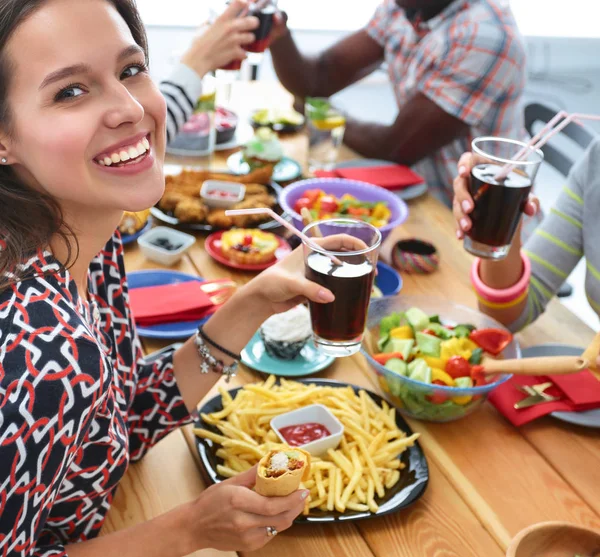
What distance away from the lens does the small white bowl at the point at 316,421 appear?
1283 millimetres

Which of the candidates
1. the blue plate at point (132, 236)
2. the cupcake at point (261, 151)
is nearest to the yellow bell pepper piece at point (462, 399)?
the blue plate at point (132, 236)

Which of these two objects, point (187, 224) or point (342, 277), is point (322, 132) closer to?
point (187, 224)

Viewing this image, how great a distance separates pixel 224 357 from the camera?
4.64 feet

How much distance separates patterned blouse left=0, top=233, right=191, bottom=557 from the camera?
89 centimetres

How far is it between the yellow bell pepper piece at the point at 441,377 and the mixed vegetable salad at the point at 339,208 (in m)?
0.73

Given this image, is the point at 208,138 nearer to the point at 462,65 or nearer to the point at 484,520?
the point at 462,65

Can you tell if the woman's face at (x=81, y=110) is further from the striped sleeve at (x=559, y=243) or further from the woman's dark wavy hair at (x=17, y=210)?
the striped sleeve at (x=559, y=243)

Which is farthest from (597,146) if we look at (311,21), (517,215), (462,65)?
(311,21)

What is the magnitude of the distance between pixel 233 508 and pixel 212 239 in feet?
3.68

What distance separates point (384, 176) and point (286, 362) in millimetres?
1128

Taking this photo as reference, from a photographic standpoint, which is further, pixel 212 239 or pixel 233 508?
pixel 212 239

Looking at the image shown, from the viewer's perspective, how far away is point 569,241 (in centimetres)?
187

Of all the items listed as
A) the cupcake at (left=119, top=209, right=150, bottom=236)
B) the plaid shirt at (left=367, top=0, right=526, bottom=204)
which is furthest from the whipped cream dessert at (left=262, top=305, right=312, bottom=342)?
the plaid shirt at (left=367, top=0, right=526, bottom=204)

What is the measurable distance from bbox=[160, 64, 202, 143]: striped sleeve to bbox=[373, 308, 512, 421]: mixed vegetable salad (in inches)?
39.8
